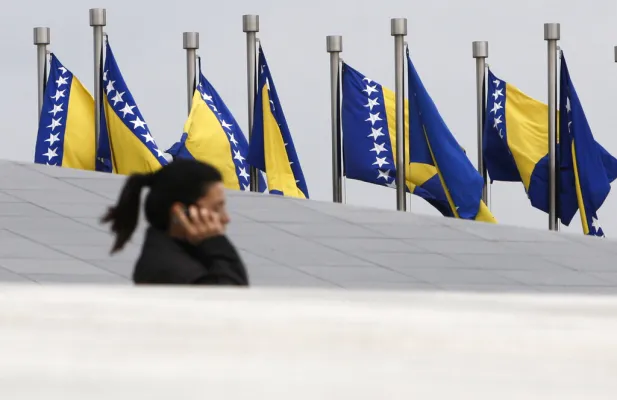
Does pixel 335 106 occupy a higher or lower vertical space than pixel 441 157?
higher

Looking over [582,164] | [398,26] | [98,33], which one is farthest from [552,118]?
[98,33]

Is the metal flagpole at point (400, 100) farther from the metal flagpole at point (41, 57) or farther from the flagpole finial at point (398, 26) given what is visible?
the metal flagpole at point (41, 57)

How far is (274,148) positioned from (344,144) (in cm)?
88

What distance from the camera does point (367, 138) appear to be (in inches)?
643

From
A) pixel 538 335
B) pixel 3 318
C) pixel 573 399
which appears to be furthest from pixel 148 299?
pixel 573 399

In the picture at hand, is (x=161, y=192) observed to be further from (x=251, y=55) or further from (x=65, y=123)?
(x=251, y=55)

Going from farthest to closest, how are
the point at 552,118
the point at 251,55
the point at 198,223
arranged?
the point at 251,55 → the point at 552,118 → the point at 198,223

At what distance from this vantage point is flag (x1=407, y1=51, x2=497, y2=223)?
15.9 m

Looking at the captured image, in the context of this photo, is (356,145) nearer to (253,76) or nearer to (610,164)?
(253,76)

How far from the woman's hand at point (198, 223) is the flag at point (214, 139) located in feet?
41.6

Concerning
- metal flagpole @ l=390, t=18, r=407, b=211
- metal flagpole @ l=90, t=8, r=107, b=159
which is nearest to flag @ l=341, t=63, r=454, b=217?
metal flagpole @ l=390, t=18, r=407, b=211

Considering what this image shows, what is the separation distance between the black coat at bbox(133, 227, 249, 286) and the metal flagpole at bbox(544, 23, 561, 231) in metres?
13.8

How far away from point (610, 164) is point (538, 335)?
16283mm

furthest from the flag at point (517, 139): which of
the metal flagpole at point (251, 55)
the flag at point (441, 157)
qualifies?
the metal flagpole at point (251, 55)
